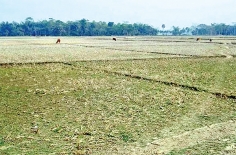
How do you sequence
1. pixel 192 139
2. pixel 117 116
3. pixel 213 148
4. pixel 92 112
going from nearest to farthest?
1. pixel 213 148
2. pixel 192 139
3. pixel 117 116
4. pixel 92 112

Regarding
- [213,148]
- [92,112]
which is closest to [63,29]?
[92,112]

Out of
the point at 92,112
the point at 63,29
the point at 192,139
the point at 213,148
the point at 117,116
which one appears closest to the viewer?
the point at 213,148

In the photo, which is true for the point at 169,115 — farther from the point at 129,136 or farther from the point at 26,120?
the point at 26,120

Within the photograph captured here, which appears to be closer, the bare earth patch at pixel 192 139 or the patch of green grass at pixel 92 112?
the bare earth patch at pixel 192 139

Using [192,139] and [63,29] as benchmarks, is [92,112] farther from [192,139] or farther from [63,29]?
[63,29]

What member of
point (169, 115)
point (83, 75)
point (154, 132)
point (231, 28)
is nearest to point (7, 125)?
Answer: point (154, 132)

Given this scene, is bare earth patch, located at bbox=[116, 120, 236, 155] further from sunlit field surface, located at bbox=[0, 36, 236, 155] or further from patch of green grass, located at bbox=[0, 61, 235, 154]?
patch of green grass, located at bbox=[0, 61, 235, 154]

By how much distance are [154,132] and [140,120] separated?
0.92 m

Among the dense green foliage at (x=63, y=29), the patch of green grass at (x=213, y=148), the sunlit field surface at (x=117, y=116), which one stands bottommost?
the patch of green grass at (x=213, y=148)

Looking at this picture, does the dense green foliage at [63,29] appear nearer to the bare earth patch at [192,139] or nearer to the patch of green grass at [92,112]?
the patch of green grass at [92,112]

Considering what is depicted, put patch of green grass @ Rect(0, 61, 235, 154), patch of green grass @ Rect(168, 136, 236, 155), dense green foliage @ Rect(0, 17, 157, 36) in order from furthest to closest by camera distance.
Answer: dense green foliage @ Rect(0, 17, 157, 36)
patch of green grass @ Rect(0, 61, 235, 154)
patch of green grass @ Rect(168, 136, 236, 155)

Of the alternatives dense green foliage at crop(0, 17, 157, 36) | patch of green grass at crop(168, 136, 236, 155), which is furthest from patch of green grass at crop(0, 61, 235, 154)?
dense green foliage at crop(0, 17, 157, 36)

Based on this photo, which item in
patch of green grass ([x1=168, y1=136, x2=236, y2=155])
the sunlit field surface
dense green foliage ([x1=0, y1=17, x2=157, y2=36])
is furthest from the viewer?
dense green foliage ([x1=0, y1=17, x2=157, y2=36])

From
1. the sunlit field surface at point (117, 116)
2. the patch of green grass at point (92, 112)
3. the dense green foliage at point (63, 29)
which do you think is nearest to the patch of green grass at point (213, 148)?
the sunlit field surface at point (117, 116)
